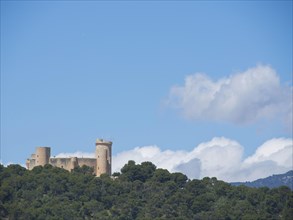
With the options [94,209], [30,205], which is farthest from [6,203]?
[94,209]

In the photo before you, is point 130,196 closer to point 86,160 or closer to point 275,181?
point 86,160

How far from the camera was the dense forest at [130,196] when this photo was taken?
69000 millimetres

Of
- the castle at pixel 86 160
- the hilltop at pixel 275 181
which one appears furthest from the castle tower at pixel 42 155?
the hilltop at pixel 275 181

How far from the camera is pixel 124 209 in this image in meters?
70.2

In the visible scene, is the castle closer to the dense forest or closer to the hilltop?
the dense forest

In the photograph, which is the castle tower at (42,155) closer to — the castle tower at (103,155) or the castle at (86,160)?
the castle at (86,160)

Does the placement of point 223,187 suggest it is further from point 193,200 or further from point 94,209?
point 94,209

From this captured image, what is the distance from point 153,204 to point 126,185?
4220 millimetres

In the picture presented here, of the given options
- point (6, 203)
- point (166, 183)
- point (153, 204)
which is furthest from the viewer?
point (166, 183)

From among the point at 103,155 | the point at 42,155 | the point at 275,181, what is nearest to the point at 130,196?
the point at 103,155

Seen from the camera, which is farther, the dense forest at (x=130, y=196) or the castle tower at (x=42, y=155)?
the castle tower at (x=42, y=155)

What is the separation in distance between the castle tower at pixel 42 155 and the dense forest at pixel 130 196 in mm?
693

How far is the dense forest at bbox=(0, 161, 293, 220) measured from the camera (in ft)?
226

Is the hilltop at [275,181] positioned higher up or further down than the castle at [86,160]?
higher up
